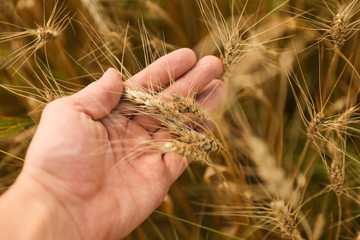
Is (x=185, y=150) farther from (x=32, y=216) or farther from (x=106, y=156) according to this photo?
(x=32, y=216)

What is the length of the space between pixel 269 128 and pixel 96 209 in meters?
0.77

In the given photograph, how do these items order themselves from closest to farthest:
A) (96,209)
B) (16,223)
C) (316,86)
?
(16,223)
(96,209)
(316,86)

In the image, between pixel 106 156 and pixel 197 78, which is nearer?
pixel 106 156

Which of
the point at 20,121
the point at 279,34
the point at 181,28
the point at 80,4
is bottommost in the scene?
the point at 20,121

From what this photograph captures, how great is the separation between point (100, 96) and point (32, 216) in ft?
1.35

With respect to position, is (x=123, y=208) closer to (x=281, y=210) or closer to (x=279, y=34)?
(x=281, y=210)

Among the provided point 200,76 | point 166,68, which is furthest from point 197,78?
point 166,68

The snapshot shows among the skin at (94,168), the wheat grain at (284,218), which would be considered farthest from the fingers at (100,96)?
the wheat grain at (284,218)

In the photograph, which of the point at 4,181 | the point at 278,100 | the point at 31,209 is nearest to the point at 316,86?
the point at 278,100

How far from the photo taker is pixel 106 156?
1073mm

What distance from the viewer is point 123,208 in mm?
1060

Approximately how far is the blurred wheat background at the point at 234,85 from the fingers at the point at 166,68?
9cm

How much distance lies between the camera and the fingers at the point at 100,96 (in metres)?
1.04

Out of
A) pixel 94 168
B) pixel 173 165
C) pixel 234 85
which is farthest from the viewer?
pixel 234 85
